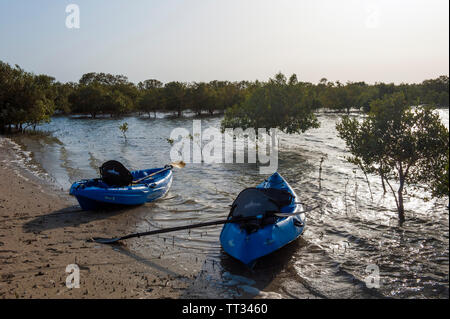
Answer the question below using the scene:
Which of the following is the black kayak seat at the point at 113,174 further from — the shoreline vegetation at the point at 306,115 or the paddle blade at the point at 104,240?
the shoreline vegetation at the point at 306,115

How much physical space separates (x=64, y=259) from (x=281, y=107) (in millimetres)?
24577

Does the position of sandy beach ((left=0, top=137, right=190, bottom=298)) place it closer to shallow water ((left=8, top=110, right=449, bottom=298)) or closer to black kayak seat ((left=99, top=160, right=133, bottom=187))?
shallow water ((left=8, top=110, right=449, bottom=298))

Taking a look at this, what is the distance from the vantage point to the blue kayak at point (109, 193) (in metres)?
12.5

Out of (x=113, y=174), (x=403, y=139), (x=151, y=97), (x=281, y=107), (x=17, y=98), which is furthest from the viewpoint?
(x=151, y=97)

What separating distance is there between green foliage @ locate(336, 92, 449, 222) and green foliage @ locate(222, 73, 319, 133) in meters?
16.9

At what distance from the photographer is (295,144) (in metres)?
37.8

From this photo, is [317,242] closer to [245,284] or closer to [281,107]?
[245,284]

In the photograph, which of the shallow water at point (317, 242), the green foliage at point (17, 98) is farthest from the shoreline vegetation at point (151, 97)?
the shallow water at point (317, 242)

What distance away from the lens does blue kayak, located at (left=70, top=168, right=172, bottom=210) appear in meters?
12.5

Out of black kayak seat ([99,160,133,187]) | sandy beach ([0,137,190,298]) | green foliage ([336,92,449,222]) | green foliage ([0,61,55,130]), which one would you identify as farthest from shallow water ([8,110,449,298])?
green foliage ([0,61,55,130])

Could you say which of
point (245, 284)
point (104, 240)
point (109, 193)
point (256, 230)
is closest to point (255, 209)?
point (256, 230)

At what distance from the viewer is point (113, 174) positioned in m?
13.4
